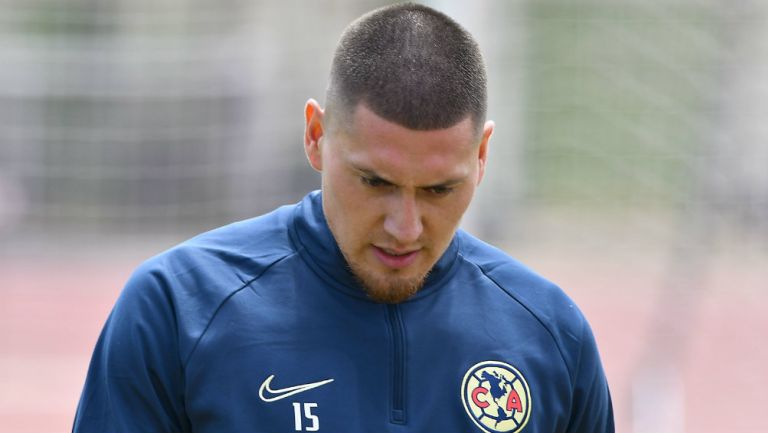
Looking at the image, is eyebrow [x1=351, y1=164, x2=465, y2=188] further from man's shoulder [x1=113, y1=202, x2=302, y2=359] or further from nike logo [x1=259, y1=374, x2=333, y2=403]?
nike logo [x1=259, y1=374, x2=333, y2=403]

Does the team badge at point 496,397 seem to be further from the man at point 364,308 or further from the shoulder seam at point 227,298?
the shoulder seam at point 227,298

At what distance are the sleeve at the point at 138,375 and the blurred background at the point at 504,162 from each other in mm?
2765

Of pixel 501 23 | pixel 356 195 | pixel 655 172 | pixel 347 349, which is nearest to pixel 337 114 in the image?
pixel 356 195

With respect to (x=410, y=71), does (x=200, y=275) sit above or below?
below

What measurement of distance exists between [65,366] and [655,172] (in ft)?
14.7

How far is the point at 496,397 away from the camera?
2250mm

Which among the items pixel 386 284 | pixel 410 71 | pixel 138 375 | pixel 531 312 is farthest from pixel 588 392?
pixel 138 375

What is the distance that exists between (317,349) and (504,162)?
146 inches

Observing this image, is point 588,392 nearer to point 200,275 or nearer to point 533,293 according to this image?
point 533,293

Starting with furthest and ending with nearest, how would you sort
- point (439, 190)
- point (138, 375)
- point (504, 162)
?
1. point (504, 162)
2. point (439, 190)
3. point (138, 375)

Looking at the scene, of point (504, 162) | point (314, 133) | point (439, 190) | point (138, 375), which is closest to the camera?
point (138, 375)

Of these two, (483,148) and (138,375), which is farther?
(483,148)

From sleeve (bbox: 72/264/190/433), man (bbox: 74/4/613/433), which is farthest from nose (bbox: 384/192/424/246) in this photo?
sleeve (bbox: 72/264/190/433)

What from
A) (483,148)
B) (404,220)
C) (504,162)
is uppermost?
(483,148)
